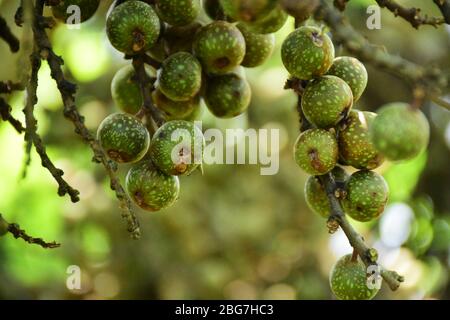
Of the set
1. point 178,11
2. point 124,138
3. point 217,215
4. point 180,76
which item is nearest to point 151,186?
point 124,138

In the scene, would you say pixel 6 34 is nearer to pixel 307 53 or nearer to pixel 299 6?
pixel 307 53

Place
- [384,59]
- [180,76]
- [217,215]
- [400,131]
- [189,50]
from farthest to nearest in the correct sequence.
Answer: [217,215] → [189,50] → [180,76] → [400,131] → [384,59]

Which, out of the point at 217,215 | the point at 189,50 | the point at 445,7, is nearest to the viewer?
the point at 445,7

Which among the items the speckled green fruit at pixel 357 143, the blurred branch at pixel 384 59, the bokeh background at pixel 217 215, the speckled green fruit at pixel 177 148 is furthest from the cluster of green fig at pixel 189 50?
the bokeh background at pixel 217 215

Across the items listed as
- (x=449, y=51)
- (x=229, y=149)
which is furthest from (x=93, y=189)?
(x=449, y=51)

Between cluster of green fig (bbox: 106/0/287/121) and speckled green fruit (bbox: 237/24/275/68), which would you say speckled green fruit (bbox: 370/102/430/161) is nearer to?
cluster of green fig (bbox: 106/0/287/121)
